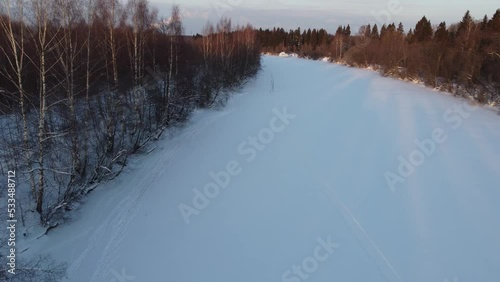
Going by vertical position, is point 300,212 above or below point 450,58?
below

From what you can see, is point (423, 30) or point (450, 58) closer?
point (450, 58)

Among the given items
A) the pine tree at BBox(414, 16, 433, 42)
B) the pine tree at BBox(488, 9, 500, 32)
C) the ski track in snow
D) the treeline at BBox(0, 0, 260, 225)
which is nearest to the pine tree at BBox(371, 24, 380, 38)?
the pine tree at BBox(414, 16, 433, 42)

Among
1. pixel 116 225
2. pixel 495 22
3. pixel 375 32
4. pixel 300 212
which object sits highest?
pixel 375 32

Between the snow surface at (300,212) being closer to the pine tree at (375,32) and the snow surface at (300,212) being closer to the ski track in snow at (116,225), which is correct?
the ski track in snow at (116,225)

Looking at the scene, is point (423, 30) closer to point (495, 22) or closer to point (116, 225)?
point (495, 22)

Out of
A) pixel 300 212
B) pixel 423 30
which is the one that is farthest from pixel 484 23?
pixel 300 212

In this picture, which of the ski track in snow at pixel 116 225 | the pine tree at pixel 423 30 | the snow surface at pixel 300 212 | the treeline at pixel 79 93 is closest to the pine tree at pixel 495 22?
the pine tree at pixel 423 30

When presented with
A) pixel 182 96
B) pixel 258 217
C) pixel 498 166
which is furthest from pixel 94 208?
pixel 498 166
